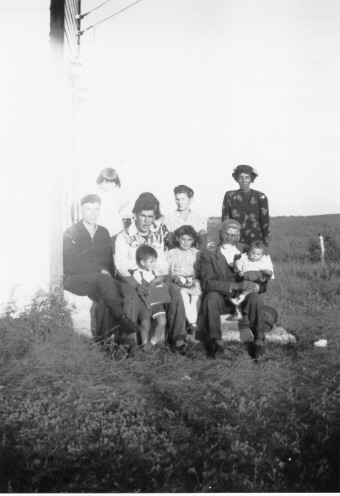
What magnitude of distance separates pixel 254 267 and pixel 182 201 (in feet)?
3.82

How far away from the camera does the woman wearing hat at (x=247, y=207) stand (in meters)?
6.52

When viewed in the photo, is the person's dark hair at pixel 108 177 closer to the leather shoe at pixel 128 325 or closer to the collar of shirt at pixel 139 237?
the collar of shirt at pixel 139 237

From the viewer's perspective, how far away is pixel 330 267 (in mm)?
11438

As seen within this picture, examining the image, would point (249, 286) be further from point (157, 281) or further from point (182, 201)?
point (182, 201)

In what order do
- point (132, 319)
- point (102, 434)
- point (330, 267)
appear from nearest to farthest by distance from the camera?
point (102, 434) < point (132, 319) < point (330, 267)

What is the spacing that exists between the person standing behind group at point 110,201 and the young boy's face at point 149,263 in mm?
1133

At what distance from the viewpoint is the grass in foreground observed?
314cm

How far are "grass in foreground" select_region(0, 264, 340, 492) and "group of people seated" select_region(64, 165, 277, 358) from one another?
0.89 ft

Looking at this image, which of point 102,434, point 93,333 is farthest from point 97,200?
point 102,434

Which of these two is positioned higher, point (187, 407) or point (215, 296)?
point (215, 296)

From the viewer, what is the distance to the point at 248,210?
21.5 feet

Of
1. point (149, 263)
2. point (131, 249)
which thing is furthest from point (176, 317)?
point (131, 249)

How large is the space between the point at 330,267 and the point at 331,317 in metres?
4.94

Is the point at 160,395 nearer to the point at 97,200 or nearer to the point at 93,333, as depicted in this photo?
the point at 93,333
